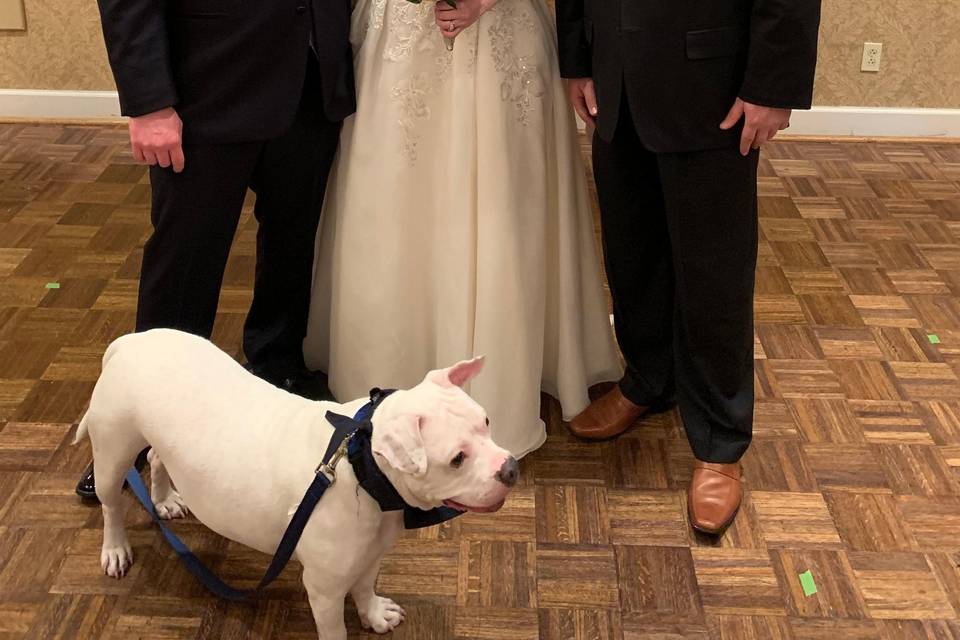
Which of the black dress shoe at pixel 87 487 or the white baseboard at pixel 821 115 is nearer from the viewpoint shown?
the black dress shoe at pixel 87 487

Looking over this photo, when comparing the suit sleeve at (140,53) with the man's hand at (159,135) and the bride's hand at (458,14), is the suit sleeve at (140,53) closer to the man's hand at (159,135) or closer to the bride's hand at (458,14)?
the man's hand at (159,135)

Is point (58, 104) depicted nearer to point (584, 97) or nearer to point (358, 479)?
point (584, 97)

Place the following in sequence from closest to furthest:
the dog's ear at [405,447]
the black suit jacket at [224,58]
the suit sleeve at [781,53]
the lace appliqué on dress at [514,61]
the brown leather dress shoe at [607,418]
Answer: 1. the dog's ear at [405,447]
2. the suit sleeve at [781,53]
3. the black suit jacket at [224,58]
4. the lace appliqué on dress at [514,61]
5. the brown leather dress shoe at [607,418]

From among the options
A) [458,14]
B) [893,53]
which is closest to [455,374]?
[458,14]

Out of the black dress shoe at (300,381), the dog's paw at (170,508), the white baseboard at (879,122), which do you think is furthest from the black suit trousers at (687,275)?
the white baseboard at (879,122)

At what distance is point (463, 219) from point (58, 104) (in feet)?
8.62

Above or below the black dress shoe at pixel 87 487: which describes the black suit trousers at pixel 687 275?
above

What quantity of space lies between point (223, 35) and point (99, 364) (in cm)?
103

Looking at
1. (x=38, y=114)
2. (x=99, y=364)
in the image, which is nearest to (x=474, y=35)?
(x=99, y=364)

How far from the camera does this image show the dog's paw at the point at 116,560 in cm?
199

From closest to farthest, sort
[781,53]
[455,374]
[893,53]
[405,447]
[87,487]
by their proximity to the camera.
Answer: [405,447] → [455,374] → [781,53] → [87,487] → [893,53]

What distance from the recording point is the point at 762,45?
71.8 inches

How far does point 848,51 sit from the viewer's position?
4.05 meters

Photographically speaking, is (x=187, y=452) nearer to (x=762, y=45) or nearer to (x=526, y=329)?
(x=526, y=329)
